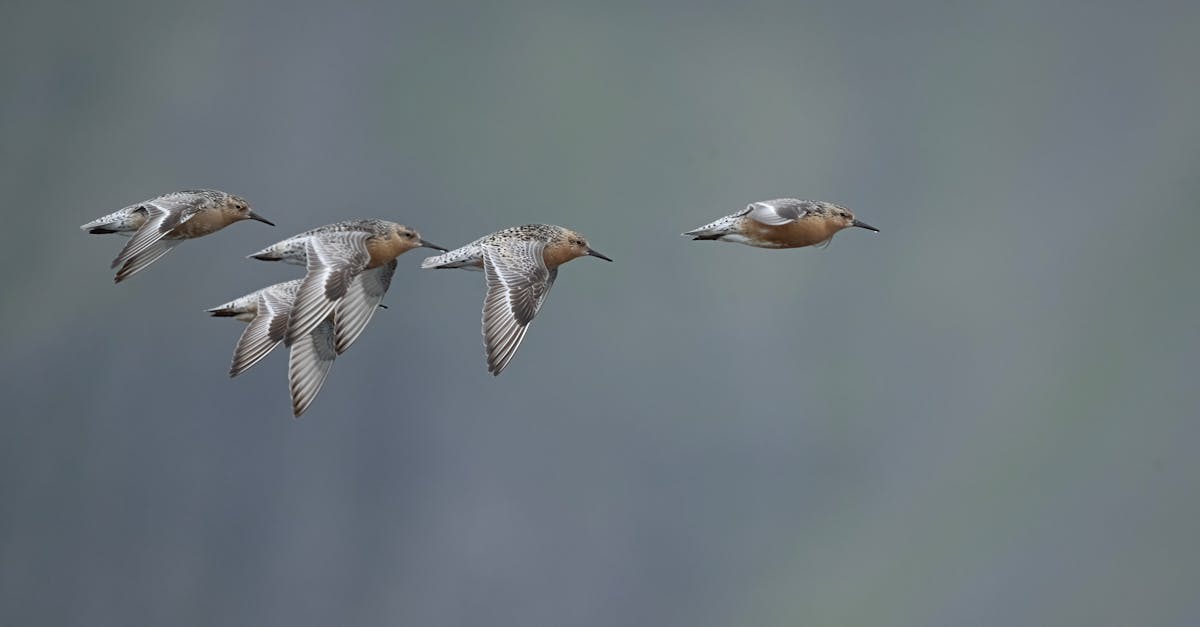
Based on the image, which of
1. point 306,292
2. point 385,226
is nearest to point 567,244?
point 385,226

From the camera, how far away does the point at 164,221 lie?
11.3 m

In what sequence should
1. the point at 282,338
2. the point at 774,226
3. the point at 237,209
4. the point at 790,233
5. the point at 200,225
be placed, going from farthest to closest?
1. the point at 237,209
2. the point at 200,225
3. the point at 282,338
4. the point at 790,233
5. the point at 774,226

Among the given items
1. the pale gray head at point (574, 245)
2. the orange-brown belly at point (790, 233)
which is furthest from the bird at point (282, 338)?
the orange-brown belly at point (790, 233)

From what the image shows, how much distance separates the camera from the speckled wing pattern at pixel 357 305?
11492mm

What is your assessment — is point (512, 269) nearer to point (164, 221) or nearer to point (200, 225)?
point (200, 225)

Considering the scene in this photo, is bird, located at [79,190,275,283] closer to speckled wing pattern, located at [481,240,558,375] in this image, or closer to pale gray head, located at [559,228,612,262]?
speckled wing pattern, located at [481,240,558,375]

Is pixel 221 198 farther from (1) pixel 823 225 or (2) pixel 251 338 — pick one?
(1) pixel 823 225

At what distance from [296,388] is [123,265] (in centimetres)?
132

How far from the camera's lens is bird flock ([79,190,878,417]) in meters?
11.1

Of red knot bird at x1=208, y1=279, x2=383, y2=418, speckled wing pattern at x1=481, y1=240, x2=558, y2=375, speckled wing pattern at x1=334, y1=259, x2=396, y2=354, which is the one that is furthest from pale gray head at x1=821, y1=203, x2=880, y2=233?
red knot bird at x1=208, y1=279, x2=383, y2=418

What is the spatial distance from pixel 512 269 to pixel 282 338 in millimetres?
1524

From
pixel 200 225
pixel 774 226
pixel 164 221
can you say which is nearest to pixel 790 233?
pixel 774 226

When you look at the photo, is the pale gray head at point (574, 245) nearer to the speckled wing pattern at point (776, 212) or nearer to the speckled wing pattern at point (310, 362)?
the speckled wing pattern at point (776, 212)

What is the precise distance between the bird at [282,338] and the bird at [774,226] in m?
2.52
